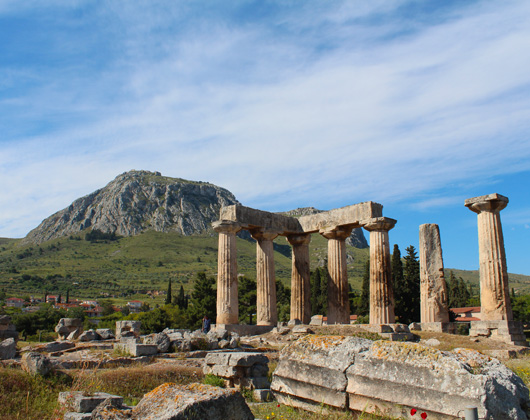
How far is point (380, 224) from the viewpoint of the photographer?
24.9 m

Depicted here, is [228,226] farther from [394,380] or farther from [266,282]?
[394,380]

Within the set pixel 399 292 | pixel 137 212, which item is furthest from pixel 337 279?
pixel 137 212

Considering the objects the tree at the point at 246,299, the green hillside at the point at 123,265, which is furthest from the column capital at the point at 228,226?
the green hillside at the point at 123,265

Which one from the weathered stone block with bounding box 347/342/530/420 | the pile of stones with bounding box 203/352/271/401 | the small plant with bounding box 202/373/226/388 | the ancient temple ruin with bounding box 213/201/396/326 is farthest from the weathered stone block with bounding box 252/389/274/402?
the ancient temple ruin with bounding box 213/201/396/326

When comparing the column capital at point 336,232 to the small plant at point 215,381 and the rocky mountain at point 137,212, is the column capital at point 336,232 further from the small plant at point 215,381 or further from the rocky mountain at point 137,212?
the rocky mountain at point 137,212

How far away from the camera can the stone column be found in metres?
24.7

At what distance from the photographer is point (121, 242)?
170 metres

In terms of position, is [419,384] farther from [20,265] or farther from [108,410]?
[20,265]

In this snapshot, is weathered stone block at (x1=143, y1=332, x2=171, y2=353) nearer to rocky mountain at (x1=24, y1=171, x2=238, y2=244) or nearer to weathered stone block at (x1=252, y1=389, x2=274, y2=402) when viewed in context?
weathered stone block at (x1=252, y1=389, x2=274, y2=402)

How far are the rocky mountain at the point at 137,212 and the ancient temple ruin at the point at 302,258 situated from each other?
155305 millimetres

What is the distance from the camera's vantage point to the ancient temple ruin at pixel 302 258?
25.0m

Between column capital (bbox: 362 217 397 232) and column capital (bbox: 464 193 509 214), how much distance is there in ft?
13.2

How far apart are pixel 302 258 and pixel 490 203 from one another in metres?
11.4

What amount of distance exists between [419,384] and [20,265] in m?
160
